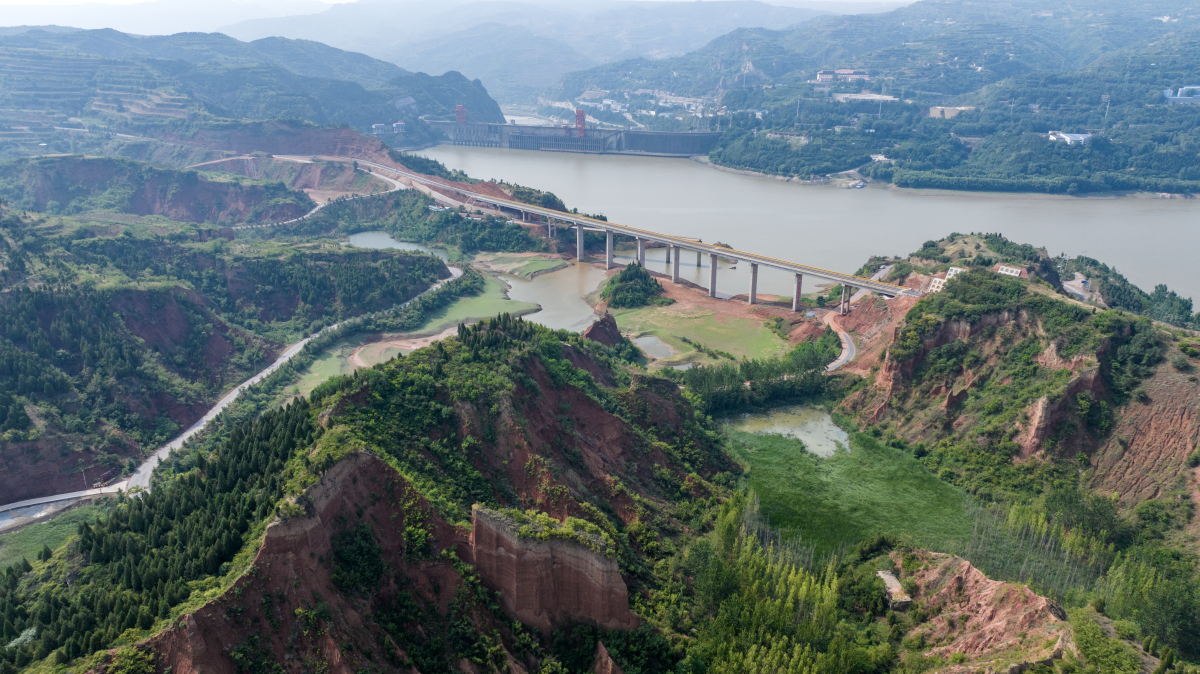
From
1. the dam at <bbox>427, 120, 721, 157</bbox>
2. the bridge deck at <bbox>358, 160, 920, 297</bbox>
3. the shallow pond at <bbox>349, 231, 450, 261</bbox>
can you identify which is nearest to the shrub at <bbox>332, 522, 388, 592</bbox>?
the bridge deck at <bbox>358, 160, 920, 297</bbox>

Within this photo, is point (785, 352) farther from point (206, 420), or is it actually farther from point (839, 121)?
point (839, 121)

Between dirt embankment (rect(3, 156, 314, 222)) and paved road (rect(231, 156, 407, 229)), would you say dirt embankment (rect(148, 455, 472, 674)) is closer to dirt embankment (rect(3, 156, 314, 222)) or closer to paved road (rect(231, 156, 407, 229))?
paved road (rect(231, 156, 407, 229))

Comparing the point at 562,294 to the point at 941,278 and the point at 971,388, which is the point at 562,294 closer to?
the point at 941,278

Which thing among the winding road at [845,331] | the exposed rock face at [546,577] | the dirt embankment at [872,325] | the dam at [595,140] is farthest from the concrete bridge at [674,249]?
the dam at [595,140]

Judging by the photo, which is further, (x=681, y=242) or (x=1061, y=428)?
(x=681, y=242)

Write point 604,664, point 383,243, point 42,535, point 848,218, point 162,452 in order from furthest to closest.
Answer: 1. point 848,218
2. point 383,243
3. point 162,452
4. point 42,535
5. point 604,664

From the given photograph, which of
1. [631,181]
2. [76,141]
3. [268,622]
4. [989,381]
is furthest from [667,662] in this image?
[76,141]

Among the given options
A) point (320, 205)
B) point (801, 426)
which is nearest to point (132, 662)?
point (801, 426)

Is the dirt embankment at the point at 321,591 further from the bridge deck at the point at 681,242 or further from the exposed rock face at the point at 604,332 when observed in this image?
the bridge deck at the point at 681,242
